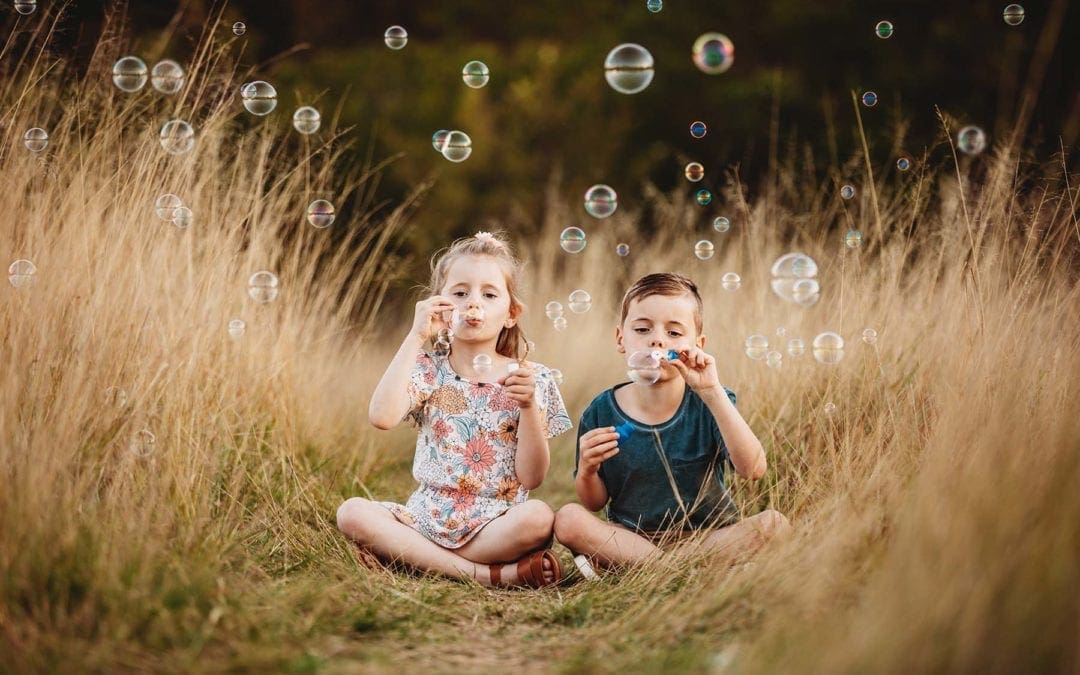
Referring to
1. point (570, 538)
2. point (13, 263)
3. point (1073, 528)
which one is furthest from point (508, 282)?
point (1073, 528)

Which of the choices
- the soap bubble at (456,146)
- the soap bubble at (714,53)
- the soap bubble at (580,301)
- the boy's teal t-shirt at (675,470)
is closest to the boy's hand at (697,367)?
the boy's teal t-shirt at (675,470)

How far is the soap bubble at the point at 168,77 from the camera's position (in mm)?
3898

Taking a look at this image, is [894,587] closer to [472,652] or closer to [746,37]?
[472,652]

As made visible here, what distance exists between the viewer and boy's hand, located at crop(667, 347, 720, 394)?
304 cm

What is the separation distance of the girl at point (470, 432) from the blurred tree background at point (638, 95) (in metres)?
6.97

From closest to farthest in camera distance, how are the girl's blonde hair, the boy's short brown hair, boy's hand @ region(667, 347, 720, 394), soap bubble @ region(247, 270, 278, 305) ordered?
boy's hand @ region(667, 347, 720, 394) < the boy's short brown hair < the girl's blonde hair < soap bubble @ region(247, 270, 278, 305)

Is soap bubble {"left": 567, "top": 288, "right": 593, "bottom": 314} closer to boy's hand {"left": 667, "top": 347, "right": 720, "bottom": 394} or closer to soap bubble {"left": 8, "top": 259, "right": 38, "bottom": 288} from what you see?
boy's hand {"left": 667, "top": 347, "right": 720, "bottom": 394}

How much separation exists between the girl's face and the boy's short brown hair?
0.43 metres

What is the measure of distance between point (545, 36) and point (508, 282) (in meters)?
14.1

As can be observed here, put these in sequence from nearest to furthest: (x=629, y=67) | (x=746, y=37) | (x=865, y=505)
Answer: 1. (x=865, y=505)
2. (x=629, y=67)
3. (x=746, y=37)

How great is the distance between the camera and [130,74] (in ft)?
13.0

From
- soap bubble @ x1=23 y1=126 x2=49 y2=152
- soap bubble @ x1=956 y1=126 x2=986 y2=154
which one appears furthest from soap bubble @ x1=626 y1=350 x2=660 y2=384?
soap bubble @ x1=23 y1=126 x2=49 y2=152

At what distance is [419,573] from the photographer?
330 cm

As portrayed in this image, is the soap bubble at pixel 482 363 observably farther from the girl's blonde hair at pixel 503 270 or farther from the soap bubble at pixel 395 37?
the soap bubble at pixel 395 37
